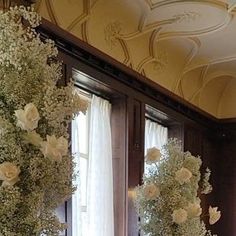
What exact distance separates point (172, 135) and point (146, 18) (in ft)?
6.25

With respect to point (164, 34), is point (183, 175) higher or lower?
lower

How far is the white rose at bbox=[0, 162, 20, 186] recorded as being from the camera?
80.7 inches

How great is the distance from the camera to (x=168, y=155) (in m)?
4.43

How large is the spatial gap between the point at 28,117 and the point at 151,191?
2246 millimetres

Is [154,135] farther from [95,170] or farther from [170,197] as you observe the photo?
[170,197]

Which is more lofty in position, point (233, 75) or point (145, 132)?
point (233, 75)

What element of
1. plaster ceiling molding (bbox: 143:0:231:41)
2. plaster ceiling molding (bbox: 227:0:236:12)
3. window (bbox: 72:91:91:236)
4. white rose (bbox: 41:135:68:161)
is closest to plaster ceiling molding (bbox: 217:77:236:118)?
plaster ceiling molding (bbox: 143:0:231:41)

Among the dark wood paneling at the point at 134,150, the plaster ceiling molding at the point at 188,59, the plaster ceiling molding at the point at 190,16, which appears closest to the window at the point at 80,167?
the dark wood paneling at the point at 134,150

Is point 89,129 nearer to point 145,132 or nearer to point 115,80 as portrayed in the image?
point 115,80

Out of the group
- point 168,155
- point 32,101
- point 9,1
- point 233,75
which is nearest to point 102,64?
point 168,155

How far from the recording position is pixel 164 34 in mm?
5719

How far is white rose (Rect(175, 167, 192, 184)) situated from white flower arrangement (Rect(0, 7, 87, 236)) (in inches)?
78.6

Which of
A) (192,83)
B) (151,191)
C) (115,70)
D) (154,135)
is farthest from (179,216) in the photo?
(192,83)

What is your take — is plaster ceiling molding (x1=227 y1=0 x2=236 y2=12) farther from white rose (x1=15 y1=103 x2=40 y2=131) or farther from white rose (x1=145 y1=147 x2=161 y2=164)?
white rose (x1=15 y1=103 x2=40 y2=131)
